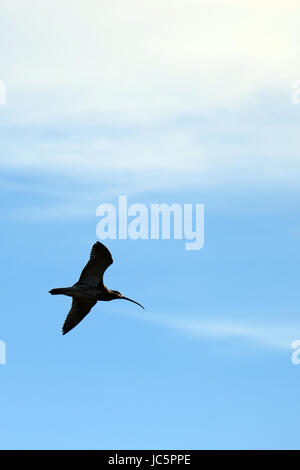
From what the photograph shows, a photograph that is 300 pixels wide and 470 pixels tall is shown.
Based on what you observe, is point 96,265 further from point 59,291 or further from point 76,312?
point 76,312

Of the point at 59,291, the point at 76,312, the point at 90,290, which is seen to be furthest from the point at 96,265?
the point at 76,312

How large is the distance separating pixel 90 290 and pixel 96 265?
5.39 ft

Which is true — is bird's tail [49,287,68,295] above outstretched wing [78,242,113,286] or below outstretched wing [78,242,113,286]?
below

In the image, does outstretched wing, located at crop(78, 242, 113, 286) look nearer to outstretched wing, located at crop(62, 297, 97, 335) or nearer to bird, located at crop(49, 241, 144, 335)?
bird, located at crop(49, 241, 144, 335)

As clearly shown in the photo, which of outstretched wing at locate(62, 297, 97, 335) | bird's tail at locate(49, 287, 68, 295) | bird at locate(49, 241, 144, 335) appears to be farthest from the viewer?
outstretched wing at locate(62, 297, 97, 335)

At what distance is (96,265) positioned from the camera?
59062mm

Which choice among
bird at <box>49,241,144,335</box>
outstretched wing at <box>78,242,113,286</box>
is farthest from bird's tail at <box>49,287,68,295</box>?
outstretched wing at <box>78,242,113,286</box>

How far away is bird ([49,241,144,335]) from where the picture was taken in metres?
58.6

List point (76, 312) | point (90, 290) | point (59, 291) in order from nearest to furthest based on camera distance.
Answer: point (59, 291) → point (90, 290) → point (76, 312)

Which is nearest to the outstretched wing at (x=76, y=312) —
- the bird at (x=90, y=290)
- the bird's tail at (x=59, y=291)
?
the bird at (x=90, y=290)

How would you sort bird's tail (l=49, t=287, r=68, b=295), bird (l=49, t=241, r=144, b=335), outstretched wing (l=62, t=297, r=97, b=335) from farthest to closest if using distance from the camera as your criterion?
1. outstretched wing (l=62, t=297, r=97, b=335)
2. bird (l=49, t=241, r=144, b=335)
3. bird's tail (l=49, t=287, r=68, b=295)
